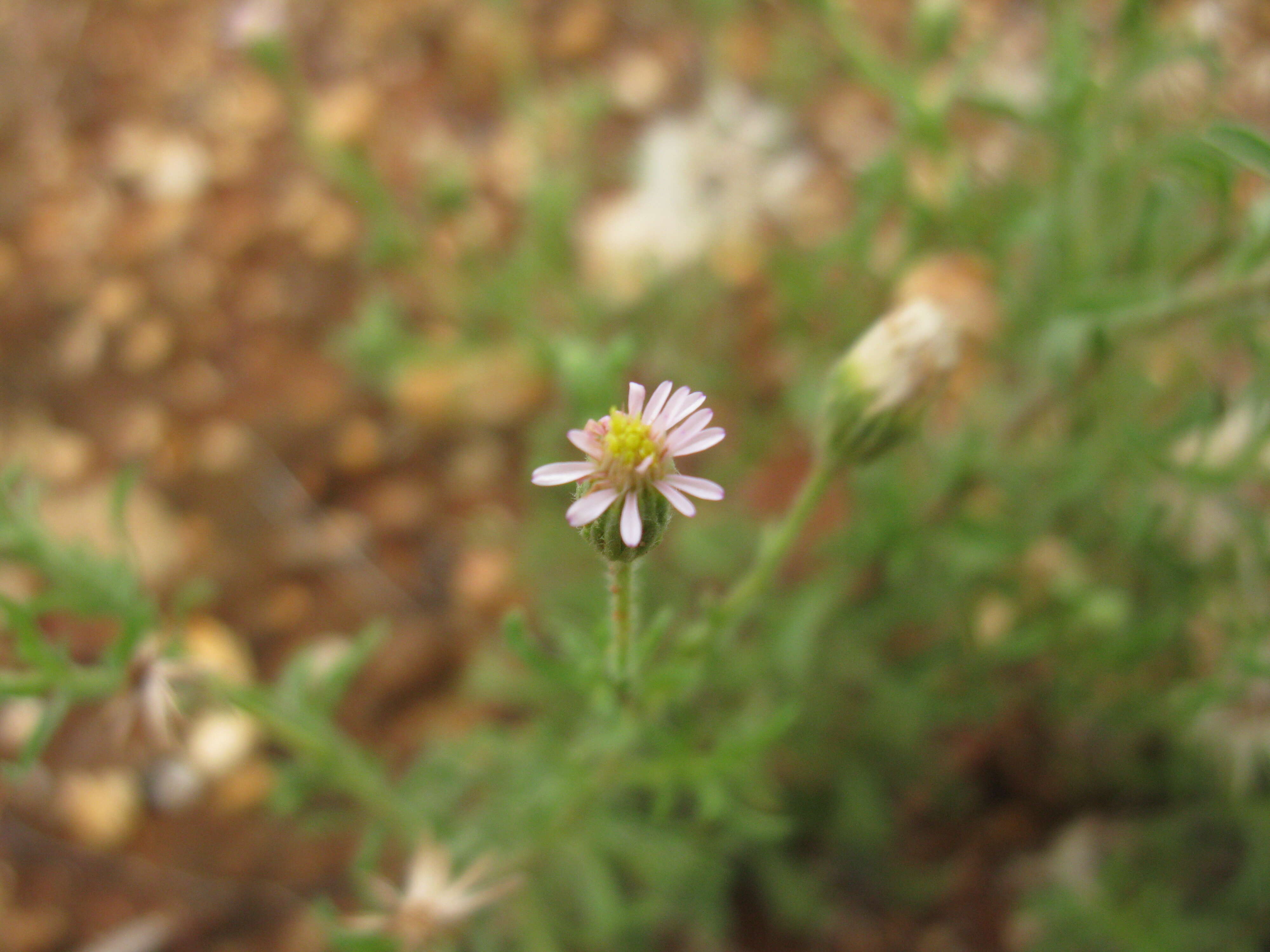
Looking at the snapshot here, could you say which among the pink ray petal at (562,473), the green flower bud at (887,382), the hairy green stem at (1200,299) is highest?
the hairy green stem at (1200,299)

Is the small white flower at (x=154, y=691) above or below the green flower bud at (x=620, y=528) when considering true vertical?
above

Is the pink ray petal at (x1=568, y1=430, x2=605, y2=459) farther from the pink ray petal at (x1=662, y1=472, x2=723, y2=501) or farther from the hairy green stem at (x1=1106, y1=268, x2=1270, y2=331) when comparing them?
the hairy green stem at (x1=1106, y1=268, x2=1270, y2=331)

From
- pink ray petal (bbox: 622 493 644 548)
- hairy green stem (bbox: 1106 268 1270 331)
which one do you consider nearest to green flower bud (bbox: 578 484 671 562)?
pink ray petal (bbox: 622 493 644 548)

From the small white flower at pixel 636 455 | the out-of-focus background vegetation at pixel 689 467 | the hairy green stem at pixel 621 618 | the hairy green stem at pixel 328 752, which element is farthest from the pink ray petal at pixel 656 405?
the hairy green stem at pixel 328 752

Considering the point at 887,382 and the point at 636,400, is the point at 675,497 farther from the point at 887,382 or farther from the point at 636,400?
Result: the point at 887,382

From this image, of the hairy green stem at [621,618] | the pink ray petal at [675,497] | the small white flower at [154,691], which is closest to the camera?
the pink ray petal at [675,497]

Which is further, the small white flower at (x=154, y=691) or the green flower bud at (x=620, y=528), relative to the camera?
the small white flower at (x=154, y=691)

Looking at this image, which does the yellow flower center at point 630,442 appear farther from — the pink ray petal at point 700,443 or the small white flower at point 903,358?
the small white flower at point 903,358
